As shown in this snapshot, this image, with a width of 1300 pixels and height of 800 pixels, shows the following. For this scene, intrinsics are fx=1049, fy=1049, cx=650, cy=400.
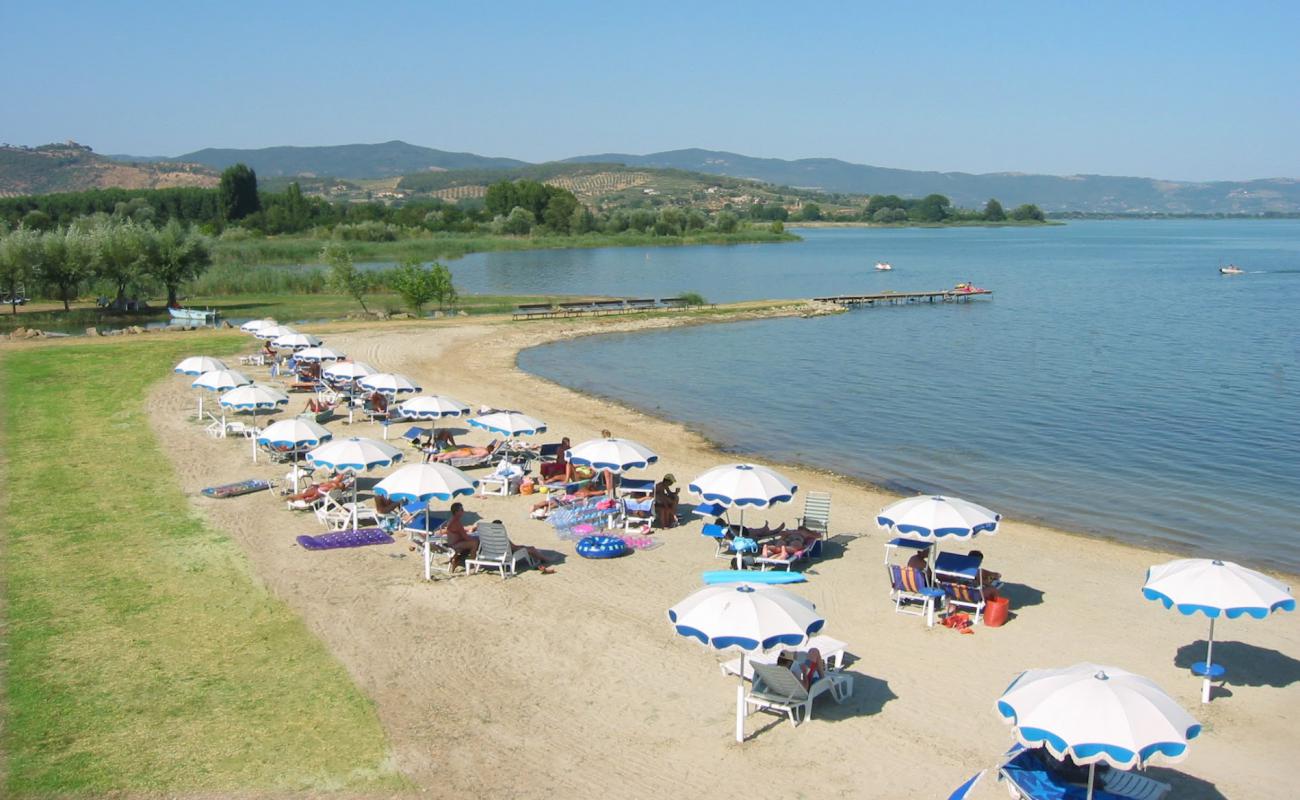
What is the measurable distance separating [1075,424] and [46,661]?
87.0 feet

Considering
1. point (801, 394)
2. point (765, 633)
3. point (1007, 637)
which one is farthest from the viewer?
point (801, 394)

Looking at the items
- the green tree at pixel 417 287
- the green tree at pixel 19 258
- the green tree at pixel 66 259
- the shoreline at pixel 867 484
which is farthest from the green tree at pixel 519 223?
the shoreline at pixel 867 484

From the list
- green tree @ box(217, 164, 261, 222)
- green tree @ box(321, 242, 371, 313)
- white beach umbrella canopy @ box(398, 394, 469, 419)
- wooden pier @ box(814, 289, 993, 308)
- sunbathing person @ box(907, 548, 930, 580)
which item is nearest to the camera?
sunbathing person @ box(907, 548, 930, 580)

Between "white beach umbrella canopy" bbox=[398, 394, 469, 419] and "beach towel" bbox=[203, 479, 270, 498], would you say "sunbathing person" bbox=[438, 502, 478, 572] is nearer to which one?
"beach towel" bbox=[203, 479, 270, 498]

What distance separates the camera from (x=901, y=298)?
7131 centimetres

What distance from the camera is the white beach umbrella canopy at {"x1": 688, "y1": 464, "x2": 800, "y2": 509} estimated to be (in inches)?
614

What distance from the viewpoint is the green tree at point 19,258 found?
46438 mm

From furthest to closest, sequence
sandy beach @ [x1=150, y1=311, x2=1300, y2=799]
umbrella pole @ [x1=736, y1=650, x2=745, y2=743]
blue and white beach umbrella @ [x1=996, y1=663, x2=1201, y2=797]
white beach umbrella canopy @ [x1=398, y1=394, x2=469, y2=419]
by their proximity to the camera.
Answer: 1. white beach umbrella canopy @ [x1=398, y1=394, x2=469, y2=419]
2. umbrella pole @ [x1=736, y1=650, x2=745, y2=743]
3. sandy beach @ [x1=150, y1=311, x2=1300, y2=799]
4. blue and white beach umbrella @ [x1=996, y1=663, x2=1201, y2=797]

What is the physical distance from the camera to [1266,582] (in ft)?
38.8

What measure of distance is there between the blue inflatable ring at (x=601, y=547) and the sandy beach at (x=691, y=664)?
0.79 feet

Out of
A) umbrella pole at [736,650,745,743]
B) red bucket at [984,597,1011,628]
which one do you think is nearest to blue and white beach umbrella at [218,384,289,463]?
umbrella pole at [736,650,745,743]

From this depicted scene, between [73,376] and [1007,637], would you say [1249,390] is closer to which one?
[1007,637]

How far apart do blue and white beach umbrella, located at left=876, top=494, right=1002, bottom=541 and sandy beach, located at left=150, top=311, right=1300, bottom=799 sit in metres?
1.24

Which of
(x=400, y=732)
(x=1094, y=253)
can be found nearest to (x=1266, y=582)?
(x=400, y=732)
